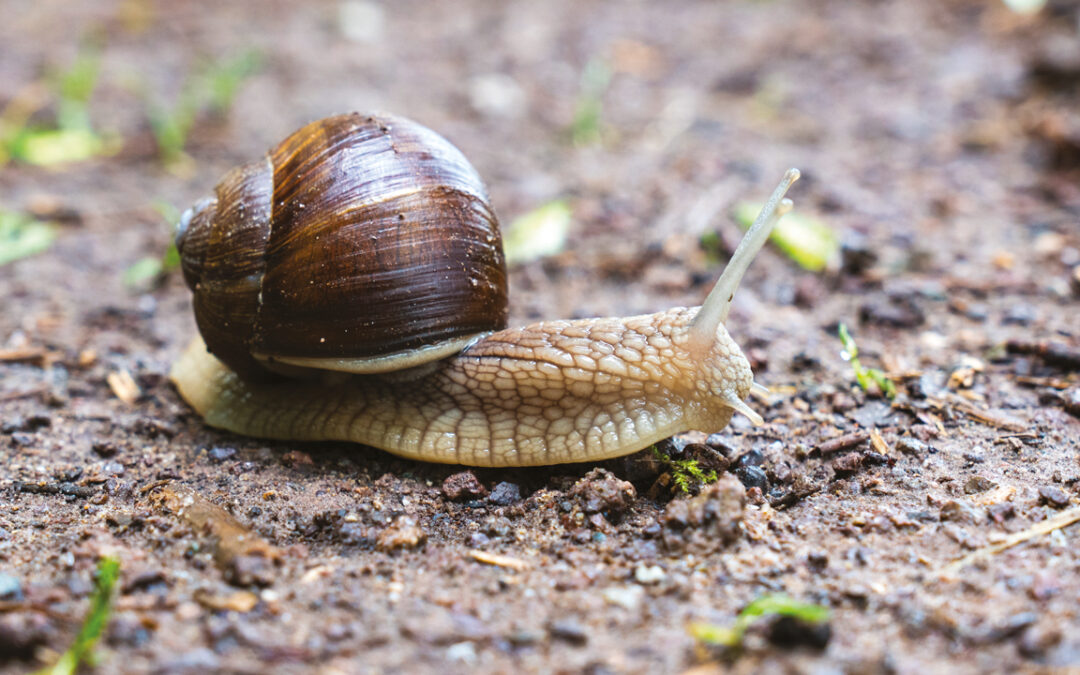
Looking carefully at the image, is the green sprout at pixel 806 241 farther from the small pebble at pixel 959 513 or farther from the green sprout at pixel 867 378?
the small pebble at pixel 959 513

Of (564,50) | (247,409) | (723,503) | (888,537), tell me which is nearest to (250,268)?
(247,409)

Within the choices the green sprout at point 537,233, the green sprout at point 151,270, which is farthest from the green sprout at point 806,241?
the green sprout at point 151,270

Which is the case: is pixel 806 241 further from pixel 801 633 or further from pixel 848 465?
pixel 801 633

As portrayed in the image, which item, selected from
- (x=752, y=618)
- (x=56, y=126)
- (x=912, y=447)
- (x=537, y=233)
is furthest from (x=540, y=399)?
(x=56, y=126)

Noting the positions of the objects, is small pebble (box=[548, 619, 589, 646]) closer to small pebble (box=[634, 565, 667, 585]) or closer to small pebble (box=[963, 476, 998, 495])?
small pebble (box=[634, 565, 667, 585])

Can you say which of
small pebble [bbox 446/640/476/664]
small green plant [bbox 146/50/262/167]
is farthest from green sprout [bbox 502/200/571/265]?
small pebble [bbox 446/640/476/664]
